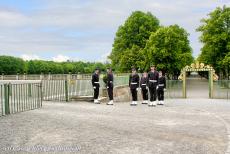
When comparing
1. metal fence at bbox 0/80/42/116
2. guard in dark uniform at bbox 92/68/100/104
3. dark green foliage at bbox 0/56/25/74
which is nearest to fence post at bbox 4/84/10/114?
metal fence at bbox 0/80/42/116

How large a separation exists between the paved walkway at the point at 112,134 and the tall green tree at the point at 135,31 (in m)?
44.3

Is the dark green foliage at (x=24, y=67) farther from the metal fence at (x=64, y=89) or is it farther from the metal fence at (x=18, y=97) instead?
the metal fence at (x=18, y=97)

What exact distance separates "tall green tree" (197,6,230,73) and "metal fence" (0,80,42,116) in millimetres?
31942

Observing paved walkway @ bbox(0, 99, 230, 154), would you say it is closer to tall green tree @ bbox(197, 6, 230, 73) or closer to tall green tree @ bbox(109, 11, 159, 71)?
tall green tree @ bbox(197, 6, 230, 73)

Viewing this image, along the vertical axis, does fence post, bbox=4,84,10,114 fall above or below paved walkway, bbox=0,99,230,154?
above

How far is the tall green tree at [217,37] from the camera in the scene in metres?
48.6

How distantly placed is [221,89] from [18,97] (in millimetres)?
18214

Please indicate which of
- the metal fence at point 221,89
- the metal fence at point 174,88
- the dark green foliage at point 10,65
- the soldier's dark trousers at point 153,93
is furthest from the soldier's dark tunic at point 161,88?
the dark green foliage at point 10,65

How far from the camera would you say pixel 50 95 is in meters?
24.4

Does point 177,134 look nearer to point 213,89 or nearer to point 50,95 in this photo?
point 50,95

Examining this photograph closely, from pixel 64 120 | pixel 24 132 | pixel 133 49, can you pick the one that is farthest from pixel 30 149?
pixel 133 49

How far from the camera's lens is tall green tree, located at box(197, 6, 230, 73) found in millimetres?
48562

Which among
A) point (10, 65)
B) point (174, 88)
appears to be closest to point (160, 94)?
point (174, 88)

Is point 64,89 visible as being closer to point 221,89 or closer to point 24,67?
point 221,89
